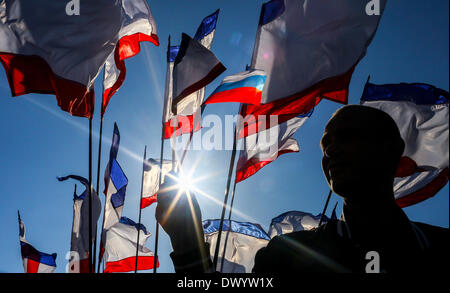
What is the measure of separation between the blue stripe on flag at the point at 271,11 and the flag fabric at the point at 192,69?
1014mm

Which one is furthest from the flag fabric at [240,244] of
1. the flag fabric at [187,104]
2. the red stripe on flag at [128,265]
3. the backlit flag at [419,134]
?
the flag fabric at [187,104]

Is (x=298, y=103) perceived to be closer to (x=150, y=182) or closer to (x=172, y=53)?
(x=172, y=53)

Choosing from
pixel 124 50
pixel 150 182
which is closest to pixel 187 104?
pixel 124 50

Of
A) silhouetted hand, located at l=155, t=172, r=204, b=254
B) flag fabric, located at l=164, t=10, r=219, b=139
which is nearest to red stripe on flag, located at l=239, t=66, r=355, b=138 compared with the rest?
flag fabric, located at l=164, t=10, r=219, b=139

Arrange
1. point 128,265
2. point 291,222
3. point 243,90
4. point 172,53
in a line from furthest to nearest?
1. point 291,222
2. point 128,265
3. point 172,53
4. point 243,90

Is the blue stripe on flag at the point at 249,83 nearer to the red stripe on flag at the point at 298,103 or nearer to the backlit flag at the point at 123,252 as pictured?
the red stripe on flag at the point at 298,103

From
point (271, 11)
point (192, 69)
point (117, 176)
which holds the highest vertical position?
point (271, 11)

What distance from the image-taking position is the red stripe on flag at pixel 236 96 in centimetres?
530

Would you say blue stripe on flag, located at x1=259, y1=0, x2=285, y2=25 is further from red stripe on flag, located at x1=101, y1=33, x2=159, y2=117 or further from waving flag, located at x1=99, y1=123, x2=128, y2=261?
waving flag, located at x1=99, y1=123, x2=128, y2=261

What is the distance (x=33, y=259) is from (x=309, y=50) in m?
12.0

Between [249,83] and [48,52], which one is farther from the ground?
[48,52]

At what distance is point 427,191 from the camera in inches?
308
